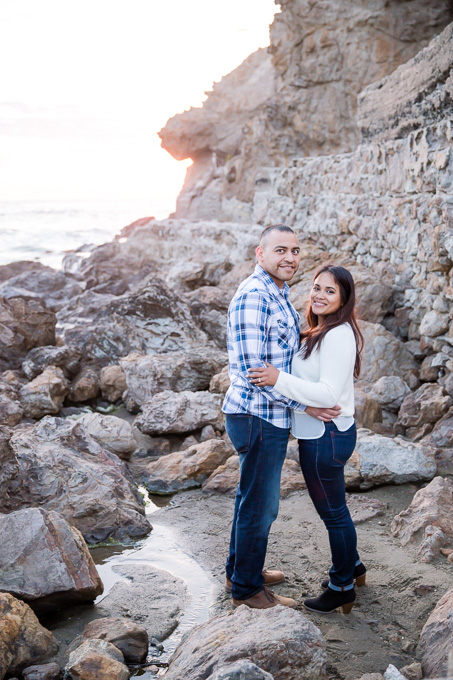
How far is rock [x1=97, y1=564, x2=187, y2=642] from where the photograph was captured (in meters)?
3.18

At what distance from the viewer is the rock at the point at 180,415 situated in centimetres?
598

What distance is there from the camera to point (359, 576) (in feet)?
11.0

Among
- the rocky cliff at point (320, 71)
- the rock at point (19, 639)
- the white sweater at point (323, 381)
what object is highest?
the rocky cliff at point (320, 71)

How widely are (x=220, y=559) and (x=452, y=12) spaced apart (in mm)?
18158

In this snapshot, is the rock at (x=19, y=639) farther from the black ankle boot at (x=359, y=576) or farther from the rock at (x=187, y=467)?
the rock at (x=187, y=467)

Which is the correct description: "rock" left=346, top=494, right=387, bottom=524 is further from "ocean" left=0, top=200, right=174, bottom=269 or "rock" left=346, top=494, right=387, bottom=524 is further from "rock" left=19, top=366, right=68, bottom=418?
"ocean" left=0, top=200, right=174, bottom=269

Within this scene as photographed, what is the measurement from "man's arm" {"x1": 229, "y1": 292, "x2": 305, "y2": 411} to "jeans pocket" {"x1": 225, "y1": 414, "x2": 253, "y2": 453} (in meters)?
0.16

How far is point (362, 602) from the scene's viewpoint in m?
3.25

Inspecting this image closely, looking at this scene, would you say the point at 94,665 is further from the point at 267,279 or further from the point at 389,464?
the point at 389,464

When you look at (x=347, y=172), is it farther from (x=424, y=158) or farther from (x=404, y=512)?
(x=404, y=512)

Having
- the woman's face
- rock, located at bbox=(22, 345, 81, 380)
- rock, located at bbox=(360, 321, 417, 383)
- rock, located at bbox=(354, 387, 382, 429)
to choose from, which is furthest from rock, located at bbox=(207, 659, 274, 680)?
rock, located at bbox=(22, 345, 81, 380)

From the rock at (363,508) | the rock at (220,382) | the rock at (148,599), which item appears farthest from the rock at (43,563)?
the rock at (220,382)

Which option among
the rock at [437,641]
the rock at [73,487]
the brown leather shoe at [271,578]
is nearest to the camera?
the rock at [437,641]

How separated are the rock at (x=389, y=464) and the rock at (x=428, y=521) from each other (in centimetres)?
50
